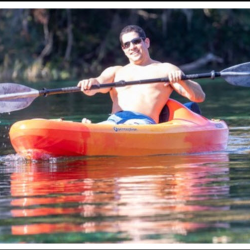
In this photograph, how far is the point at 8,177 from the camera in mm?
7949

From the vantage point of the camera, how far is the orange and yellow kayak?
28.1 feet

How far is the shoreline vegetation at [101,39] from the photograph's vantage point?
3133 cm

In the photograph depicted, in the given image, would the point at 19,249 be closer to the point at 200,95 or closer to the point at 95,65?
the point at 200,95

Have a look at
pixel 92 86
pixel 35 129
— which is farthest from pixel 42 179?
pixel 92 86

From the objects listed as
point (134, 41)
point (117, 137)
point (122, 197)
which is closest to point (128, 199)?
point (122, 197)

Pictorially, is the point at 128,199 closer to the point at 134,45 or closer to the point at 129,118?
the point at 129,118

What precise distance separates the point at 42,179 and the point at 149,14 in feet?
90.5

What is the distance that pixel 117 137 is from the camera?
883cm

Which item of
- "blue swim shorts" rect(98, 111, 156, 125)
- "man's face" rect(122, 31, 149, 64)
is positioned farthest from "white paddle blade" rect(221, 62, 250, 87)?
"blue swim shorts" rect(98, 111, 156, 125)

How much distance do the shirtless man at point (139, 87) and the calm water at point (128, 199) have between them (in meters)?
0.49

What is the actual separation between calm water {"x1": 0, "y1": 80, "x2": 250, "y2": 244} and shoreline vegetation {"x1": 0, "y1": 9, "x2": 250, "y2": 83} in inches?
822

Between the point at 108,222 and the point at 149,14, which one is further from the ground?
the point at 149,14

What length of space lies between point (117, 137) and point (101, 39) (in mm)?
25679

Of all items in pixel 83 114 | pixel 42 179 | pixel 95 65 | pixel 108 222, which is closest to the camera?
pixel 108 222
